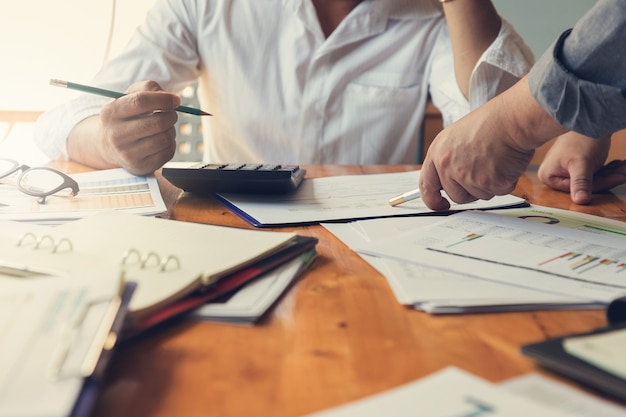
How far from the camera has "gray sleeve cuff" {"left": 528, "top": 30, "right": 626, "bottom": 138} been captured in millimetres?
542

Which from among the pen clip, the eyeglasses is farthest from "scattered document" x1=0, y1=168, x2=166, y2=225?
the pen clip

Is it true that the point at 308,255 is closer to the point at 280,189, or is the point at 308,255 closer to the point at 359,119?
the point at 280,189

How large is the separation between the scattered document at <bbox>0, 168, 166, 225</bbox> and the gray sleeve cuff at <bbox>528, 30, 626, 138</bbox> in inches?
16.0

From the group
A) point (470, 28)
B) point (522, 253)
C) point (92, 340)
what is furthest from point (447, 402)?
point (470, 28)

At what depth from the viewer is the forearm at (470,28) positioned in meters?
1.16

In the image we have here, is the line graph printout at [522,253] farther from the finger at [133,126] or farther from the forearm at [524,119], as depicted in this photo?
the finger at [133,126]

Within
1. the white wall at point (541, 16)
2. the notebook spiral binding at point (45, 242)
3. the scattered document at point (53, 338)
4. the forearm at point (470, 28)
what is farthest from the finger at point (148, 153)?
the white wall at point (541, 16)

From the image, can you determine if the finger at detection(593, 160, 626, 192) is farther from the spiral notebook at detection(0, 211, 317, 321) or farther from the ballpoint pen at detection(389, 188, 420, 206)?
the spiral notebook at detection(0, 211, 317, 321)

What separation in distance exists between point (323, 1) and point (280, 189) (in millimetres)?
677

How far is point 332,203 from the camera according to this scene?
2.52 feet

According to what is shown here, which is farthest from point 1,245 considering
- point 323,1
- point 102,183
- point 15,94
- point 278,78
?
point 15,94

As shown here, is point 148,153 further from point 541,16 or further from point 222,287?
point 541,16

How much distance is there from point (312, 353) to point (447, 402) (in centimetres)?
10

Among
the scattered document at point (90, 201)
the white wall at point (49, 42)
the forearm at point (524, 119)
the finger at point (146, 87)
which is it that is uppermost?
the forearm at point (524, 119)
